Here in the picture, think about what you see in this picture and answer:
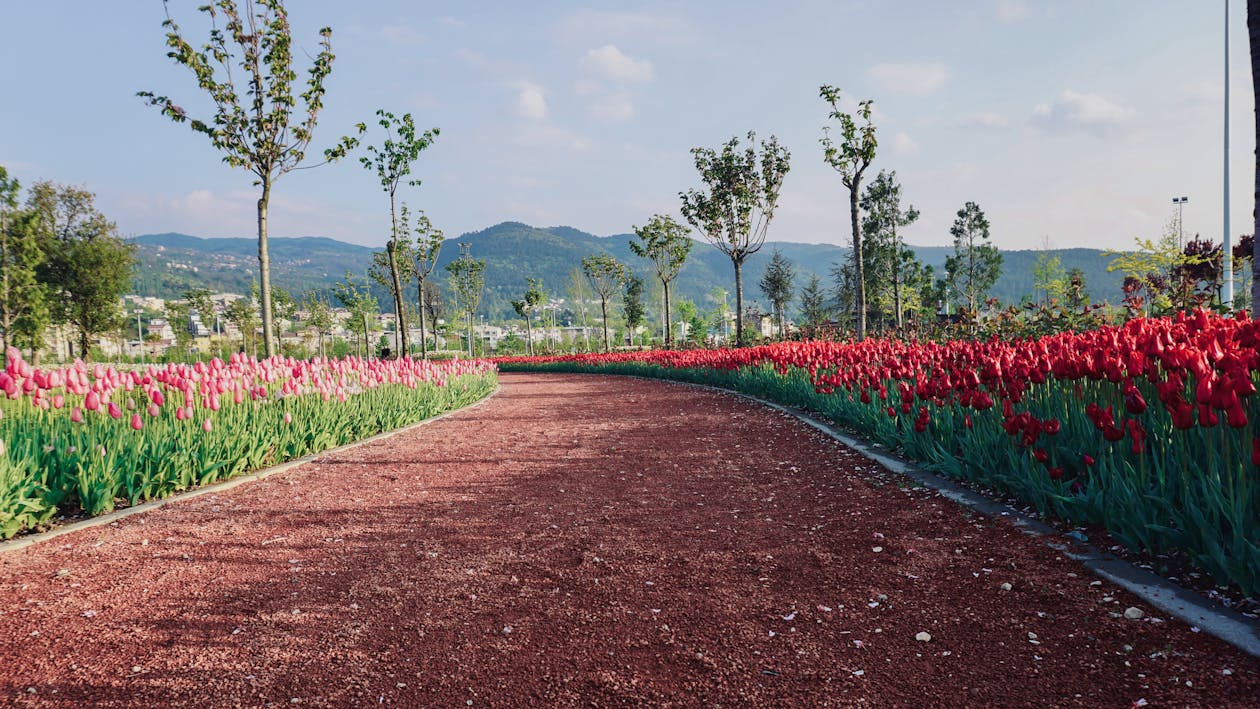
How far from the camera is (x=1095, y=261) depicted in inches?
4594

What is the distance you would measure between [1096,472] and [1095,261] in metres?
141

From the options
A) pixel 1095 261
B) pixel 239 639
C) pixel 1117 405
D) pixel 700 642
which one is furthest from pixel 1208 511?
pixel 1095 261

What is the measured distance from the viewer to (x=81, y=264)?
3412 cm

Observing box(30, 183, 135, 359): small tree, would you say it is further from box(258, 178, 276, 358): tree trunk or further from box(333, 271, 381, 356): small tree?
box(258, 178, 276, 358): tree trunk

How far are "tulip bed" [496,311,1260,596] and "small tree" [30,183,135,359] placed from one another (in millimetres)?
42361

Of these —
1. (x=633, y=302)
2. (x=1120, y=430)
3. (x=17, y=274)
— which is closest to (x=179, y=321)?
(x=17, y=274)

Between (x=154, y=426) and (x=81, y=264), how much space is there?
38467 mm

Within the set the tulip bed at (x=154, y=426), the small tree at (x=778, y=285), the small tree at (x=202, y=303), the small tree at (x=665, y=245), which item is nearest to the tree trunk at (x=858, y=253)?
the tulip bed at (x=154, y=426)

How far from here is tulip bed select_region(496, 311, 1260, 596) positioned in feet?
9.39

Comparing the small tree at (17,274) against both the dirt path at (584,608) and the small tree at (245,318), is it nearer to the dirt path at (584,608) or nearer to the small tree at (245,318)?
the small tree at (245,318)

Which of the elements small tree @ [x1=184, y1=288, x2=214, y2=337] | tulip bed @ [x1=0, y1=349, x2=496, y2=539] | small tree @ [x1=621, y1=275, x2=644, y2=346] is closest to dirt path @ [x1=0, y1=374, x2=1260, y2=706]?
tulip bed @ [x1=0, y1=349, x2=496, y2=539]

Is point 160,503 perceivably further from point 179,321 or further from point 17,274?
point 179,321

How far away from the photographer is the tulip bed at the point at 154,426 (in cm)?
461

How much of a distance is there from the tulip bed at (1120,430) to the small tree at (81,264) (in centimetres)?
4236
